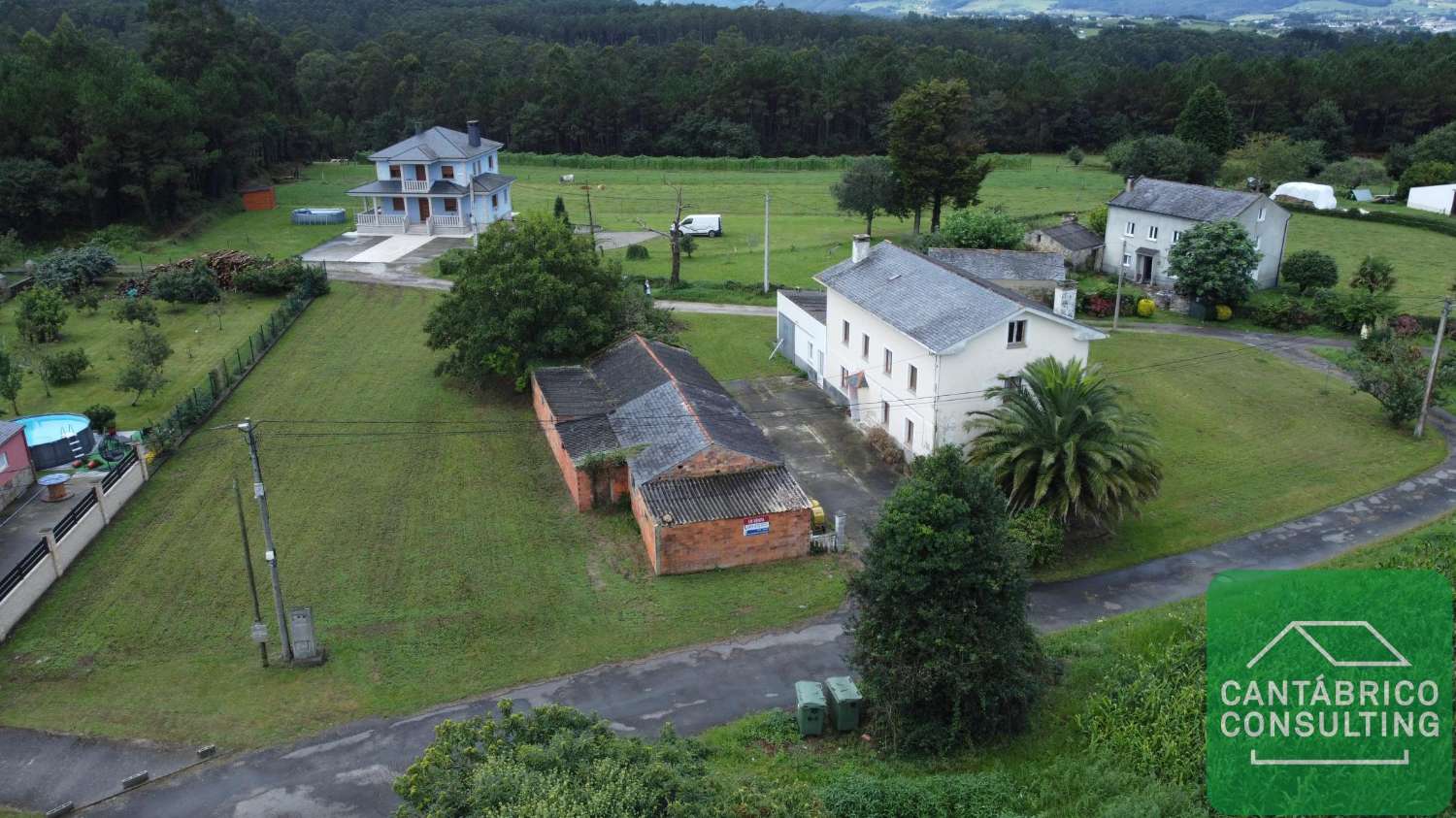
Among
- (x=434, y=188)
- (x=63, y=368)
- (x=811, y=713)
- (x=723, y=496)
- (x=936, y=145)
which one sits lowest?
(x=811, y=713)

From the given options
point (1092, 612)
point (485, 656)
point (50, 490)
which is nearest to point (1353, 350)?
point (1092, 612)

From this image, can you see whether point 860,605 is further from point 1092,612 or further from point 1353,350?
point 1353,350

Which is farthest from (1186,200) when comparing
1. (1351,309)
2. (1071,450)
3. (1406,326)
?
(1071,450)

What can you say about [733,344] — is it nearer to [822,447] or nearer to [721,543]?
[822,447]

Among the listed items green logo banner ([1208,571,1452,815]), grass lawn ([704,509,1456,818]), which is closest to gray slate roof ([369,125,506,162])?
grass lawn ([704,509,1456,818])

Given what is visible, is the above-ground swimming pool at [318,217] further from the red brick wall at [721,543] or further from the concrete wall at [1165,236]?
the red brick wall at [721,543]

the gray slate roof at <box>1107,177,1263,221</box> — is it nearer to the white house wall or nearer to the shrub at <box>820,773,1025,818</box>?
the white house wall
